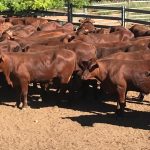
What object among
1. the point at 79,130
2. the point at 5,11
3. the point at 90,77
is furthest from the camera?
the point at 5,11

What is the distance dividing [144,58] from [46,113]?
2.57m

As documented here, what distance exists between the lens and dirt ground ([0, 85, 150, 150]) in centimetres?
847

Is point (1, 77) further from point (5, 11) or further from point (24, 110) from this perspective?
point (5, 11)

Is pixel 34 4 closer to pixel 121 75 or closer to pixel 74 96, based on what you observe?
pixel 74 96

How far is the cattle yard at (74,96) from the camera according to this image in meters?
8.78

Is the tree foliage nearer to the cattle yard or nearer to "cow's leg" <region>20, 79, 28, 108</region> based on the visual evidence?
the cattle yard

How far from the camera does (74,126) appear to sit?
944cm

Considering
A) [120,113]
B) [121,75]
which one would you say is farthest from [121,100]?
[121,75]

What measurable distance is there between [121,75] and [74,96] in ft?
7.42

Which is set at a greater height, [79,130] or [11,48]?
[11,48]

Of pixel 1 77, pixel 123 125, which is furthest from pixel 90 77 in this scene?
pixel 1 77

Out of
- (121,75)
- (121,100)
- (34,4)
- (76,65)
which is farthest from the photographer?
(34,4)

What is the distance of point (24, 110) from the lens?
34.9 feet

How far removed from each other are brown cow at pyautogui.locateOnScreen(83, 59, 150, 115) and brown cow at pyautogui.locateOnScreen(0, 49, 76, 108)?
3.31 feet
